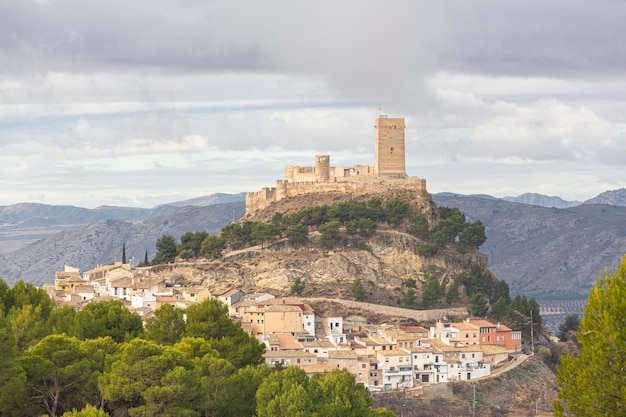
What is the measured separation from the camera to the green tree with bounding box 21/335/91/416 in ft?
154

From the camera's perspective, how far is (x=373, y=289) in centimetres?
10525

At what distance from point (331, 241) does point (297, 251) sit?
336cm

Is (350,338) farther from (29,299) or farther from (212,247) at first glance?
(29,299)

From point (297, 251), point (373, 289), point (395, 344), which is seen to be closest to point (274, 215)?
point (297, 251)

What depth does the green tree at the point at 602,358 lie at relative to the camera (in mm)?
30453

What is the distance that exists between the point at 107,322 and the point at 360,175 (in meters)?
61.7

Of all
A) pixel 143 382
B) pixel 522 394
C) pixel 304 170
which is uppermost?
pixel 304 170

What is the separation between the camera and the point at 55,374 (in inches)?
1859

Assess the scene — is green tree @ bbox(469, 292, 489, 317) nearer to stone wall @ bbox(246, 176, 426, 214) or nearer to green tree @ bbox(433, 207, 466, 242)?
green tree @ bbox(433, 207, 466, 242)

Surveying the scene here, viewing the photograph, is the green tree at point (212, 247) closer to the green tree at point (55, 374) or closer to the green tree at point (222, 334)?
the green tree at point (222, 334)

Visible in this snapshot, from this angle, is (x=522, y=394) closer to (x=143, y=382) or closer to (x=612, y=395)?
(x=143, y=382)

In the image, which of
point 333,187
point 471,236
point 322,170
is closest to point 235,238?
point 333,187

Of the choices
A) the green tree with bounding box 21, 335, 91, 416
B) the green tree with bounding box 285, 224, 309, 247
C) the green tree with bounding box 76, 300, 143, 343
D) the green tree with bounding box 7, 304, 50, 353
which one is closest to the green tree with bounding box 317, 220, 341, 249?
the green tree with bounding box 285, 224, 309, 247

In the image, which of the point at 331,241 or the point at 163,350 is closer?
the point at 163,350
